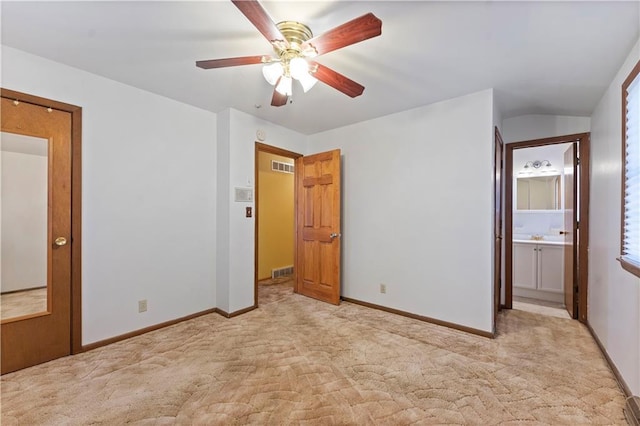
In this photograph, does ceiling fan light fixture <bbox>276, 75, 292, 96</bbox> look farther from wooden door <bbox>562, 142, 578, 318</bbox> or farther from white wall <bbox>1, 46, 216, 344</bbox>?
wooden door <bbox>562, 142, 578, 318</bbox>

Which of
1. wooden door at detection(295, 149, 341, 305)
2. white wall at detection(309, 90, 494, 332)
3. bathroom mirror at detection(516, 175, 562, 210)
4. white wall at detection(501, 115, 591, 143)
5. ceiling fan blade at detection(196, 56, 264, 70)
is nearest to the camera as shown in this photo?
ceiling fan blade at detection(196, 56, 264, 70)

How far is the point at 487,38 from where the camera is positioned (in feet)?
6.11

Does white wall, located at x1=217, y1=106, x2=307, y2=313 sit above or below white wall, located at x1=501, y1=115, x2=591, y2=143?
below

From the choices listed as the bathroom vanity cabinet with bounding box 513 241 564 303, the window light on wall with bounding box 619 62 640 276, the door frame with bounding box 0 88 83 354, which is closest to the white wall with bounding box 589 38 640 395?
the window light on wall with bounding box 619 62 640 276

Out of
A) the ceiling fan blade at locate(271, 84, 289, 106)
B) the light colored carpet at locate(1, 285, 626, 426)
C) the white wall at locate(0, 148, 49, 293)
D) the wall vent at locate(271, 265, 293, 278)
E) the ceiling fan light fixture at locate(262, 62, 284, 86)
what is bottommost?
the light colored carpet at locate(1, 285, 626, 426)

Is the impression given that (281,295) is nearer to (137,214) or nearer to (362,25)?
(137,214)

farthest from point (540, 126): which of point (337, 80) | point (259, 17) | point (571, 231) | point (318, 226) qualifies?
point (259, 17)

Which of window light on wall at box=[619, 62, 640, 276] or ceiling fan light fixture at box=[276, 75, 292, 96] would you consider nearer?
window light on wall at box=[619, 62, 640, 276]

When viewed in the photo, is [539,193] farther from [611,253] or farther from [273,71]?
[273,71]

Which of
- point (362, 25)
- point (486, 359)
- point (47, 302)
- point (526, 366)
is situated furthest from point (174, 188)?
point (526, 366)

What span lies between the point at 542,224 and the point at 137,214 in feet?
19.1

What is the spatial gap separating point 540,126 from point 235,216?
3.81 m

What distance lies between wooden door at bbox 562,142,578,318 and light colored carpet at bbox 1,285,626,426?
535 mm

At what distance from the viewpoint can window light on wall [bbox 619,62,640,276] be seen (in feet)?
5.73
